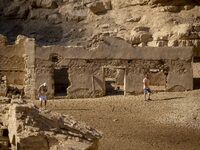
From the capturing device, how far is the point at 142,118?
20.9 metres

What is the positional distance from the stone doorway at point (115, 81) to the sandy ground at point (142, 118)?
4.29 ft

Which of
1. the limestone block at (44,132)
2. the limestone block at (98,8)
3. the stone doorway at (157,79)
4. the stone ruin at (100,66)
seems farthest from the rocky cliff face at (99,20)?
the limestone block at (44,132)

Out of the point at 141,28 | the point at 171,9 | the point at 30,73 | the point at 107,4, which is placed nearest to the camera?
the point at 30,73

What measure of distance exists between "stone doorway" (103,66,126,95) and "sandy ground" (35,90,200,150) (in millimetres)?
1307

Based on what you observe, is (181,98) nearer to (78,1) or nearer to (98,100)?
(98,100)

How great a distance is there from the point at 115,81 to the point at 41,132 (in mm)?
17632

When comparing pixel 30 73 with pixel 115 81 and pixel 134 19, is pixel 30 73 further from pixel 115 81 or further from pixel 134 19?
pixel 134 19

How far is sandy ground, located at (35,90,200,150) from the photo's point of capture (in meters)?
17.2

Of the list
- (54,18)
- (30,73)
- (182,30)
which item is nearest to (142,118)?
(30,73)

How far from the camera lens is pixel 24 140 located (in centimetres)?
952

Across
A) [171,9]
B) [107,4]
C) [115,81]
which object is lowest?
[115,81]

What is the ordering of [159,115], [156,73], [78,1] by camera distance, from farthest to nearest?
1. [78,1]
2. [156,73]
3. [159,115]

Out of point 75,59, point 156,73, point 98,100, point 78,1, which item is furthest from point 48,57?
point 78,1

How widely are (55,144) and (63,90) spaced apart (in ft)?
55.6
